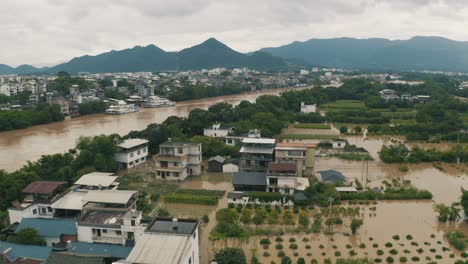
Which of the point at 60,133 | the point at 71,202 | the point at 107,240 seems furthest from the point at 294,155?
the point at 60,133

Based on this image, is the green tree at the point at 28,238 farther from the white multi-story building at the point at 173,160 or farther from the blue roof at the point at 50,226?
the white multi-story building at the point at 173,160

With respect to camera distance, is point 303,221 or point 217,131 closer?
point 303,221

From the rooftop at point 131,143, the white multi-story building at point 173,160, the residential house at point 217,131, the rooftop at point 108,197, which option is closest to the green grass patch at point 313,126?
the residential house at point 217,131

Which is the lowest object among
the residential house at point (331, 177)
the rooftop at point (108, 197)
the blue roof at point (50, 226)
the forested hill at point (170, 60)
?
the residential house at point (331, 177)

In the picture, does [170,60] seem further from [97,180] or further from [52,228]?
[52,228]

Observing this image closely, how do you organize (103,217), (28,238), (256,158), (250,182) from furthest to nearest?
1. (256,158)
2. (250,182)
3. (103,217)
4. (28,238)

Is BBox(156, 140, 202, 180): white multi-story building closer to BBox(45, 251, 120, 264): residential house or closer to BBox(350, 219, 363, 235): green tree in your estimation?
BBox(350, 219, 363, 235): green tree

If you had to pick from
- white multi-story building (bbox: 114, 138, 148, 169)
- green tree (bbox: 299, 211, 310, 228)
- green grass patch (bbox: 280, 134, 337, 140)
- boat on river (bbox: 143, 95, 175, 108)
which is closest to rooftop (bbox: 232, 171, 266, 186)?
green tree (bbox: 299, 211, 310, 228)
